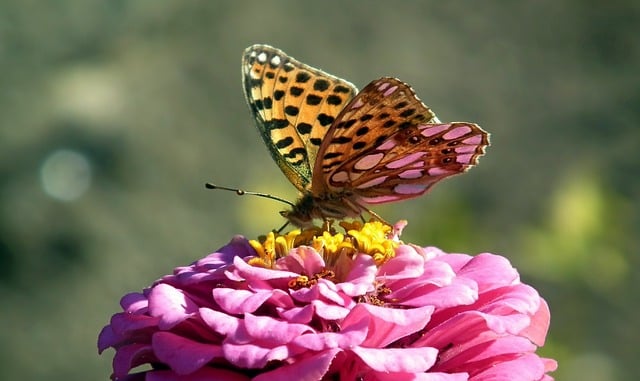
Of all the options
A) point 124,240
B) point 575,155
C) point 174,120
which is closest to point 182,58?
point 174,120

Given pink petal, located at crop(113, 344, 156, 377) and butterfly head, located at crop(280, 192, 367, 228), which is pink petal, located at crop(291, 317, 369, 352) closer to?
pink petal, located at crop(113, 344, 156, 377)

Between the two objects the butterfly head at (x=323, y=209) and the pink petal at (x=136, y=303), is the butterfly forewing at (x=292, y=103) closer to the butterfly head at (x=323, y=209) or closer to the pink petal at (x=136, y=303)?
the butterfly head at (x=323, y=209)

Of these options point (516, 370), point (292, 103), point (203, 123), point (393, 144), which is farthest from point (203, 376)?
point (203, 123)

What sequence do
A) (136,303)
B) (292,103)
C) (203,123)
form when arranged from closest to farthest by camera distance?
1. (136,303)
2. (292,103)
3. (203,123)

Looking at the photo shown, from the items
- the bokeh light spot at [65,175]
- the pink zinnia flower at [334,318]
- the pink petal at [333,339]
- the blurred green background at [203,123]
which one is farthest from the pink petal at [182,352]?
the bokeh light spot at [65,175]

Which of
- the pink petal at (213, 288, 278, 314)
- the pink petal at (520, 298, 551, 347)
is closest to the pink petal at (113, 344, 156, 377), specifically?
the pink petal at (213, 288, 278, 314)

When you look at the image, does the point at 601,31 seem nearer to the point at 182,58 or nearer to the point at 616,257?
the point at 182,58

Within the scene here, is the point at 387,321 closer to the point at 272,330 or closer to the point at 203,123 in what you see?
the point at 272,330
